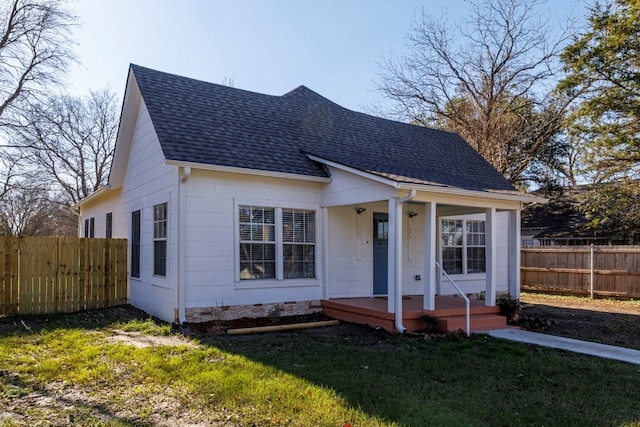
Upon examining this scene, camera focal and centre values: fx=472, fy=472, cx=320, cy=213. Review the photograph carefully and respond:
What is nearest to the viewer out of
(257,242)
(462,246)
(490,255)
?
(257,242)

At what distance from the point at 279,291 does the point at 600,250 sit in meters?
10.9

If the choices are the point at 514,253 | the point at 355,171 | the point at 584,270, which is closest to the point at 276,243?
the point at 355,171

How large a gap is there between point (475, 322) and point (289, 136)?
5.68 metres

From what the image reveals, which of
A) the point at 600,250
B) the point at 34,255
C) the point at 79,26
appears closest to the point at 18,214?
the point at 79,26

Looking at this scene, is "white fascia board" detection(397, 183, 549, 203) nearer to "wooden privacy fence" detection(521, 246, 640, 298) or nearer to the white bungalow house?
the white bungalow house

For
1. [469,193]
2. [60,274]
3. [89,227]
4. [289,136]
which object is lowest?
[60,274]

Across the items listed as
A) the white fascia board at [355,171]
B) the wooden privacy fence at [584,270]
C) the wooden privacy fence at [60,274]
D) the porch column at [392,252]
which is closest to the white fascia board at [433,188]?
the white fascia board at [355,171]

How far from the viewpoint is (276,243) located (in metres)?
9.54

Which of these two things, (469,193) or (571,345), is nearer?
(571,345)

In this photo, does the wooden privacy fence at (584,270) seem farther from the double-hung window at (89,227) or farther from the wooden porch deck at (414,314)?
the double-hung window at (89,227)

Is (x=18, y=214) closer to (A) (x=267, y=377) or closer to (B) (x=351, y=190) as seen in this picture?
(B) (x=351, y=190)

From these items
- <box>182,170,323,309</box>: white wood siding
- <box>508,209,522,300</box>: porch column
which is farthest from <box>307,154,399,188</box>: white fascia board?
<box>508,209,522,300</box>: porch column

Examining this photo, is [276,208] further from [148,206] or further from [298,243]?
[148,206]

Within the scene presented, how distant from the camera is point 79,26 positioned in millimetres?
19562
